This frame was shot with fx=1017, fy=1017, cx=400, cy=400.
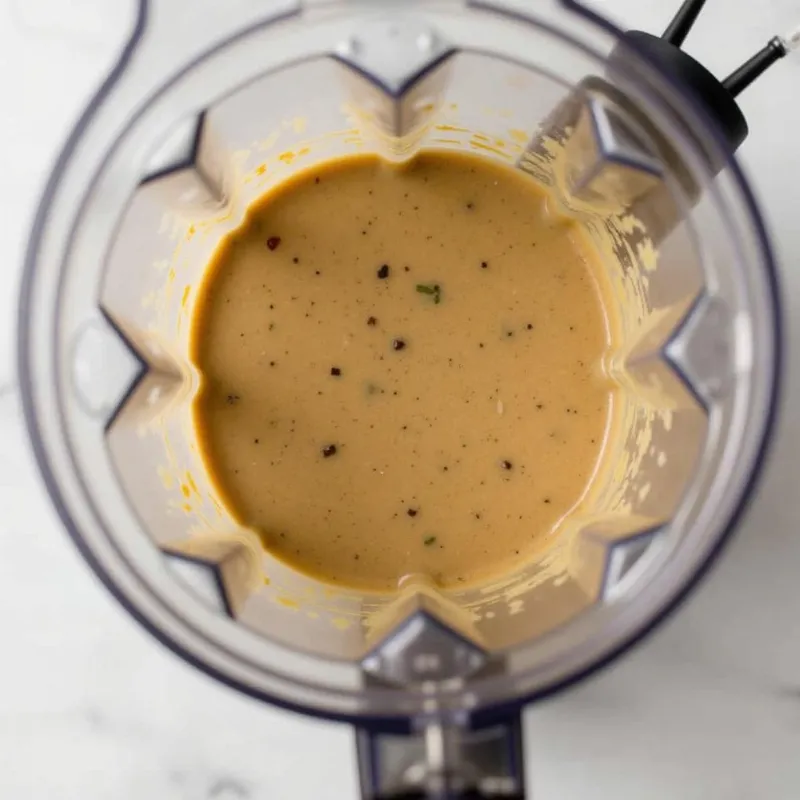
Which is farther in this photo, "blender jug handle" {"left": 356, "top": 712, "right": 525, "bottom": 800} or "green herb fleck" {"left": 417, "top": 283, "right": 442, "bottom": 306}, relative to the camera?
"green herb fleck" {"left": 417, "top": 283, "right": 442, "bottom": 306}

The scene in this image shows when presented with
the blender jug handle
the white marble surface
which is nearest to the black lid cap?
the white marble surface

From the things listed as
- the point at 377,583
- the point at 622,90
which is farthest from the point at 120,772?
the point at 622,90

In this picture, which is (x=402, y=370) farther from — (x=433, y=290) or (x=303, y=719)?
(x=303, y=719)

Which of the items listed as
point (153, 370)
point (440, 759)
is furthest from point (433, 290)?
point (440, 759)

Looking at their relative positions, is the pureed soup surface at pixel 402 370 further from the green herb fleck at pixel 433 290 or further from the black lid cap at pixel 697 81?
the black lid cap at pixel 697 81

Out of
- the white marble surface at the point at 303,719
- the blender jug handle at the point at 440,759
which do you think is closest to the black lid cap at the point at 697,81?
the white marble surface at the point at 303,719

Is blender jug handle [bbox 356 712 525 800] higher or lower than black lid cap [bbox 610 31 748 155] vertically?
lower

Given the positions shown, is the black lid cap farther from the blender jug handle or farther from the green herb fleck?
the blender jug handle
